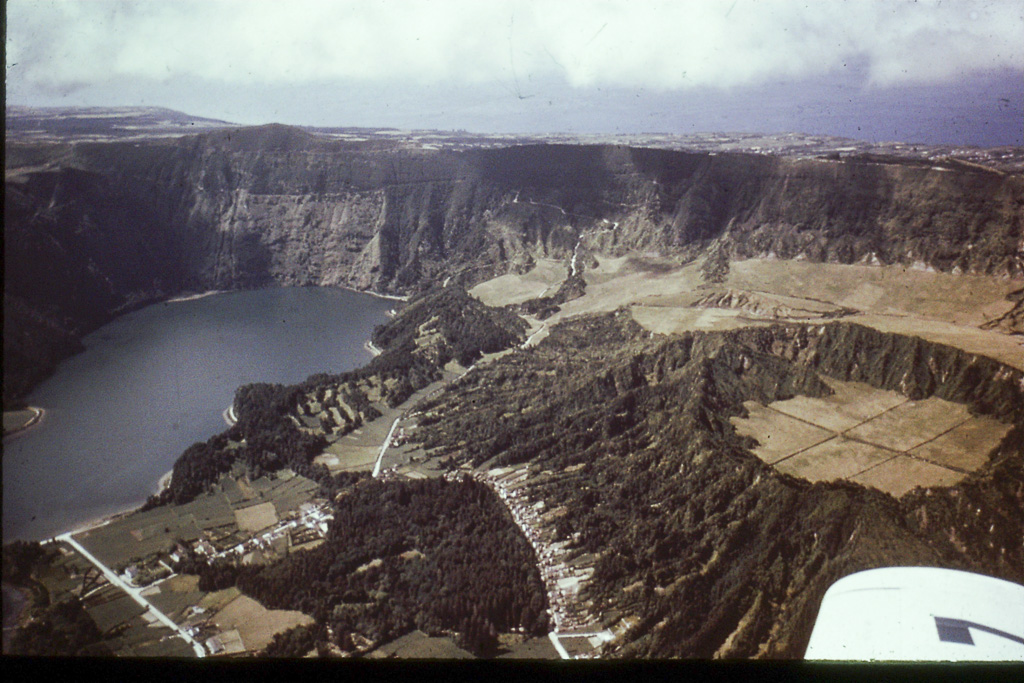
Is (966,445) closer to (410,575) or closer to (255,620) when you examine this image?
(410,575)

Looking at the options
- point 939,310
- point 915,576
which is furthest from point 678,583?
point 939,310

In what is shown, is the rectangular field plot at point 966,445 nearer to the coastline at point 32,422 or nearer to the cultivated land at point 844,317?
the cultivated land at point 844,317

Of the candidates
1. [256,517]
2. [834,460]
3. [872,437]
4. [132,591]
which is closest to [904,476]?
[834,460]

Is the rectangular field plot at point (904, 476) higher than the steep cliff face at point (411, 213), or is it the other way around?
the steep cliff face at point (411, 213)

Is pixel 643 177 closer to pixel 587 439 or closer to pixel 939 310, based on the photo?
pixel 939 310

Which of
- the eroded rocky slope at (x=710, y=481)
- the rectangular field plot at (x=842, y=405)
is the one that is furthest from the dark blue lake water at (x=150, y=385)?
the rectangular field plot at (x=842, y=405)

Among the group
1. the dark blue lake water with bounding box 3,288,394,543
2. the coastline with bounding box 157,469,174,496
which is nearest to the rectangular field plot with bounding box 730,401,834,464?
the coastline with bounding box 157,469,174,496
